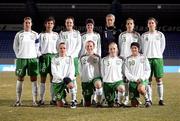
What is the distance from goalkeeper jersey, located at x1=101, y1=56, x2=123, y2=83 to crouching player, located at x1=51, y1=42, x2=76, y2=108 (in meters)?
0.66

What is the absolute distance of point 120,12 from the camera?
29031 millimetres

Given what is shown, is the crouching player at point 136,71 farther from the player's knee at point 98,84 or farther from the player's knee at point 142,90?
the player's knee at point 98,84

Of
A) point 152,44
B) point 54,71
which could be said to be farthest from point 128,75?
point 54,71

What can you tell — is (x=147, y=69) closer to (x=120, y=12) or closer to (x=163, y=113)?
(x=163, y=113)

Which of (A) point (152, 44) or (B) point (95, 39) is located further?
(B) point (95, 39)

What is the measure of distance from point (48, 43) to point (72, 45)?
528 millimetres

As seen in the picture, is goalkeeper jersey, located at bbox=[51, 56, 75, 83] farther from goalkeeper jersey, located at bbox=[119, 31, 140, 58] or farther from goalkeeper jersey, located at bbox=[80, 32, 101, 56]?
goalkeeper jersey, located at bbox=[119, 31, 140, 58]

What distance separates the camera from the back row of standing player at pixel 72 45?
9.54 metres

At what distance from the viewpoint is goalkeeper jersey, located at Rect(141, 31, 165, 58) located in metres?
9.75

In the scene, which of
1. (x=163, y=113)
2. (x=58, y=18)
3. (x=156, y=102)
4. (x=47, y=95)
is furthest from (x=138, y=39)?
(x=58, y=18)

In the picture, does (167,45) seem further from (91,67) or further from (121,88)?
(121,88)

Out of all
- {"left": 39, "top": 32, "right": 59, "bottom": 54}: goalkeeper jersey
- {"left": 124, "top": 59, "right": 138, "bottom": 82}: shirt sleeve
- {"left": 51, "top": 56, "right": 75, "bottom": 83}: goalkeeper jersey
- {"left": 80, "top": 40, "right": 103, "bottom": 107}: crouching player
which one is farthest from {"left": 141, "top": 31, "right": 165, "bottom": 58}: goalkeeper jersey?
{"left": 39, "top": 32, "right": 59, "bottom": 54}: goalkeeper jersey

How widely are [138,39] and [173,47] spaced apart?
2092cm

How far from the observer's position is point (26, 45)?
9531 mm
